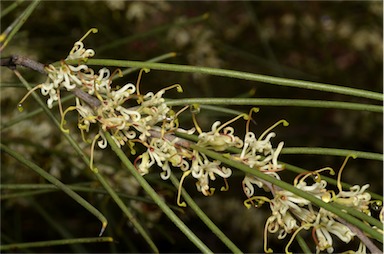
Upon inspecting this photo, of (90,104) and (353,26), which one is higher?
(90,104)

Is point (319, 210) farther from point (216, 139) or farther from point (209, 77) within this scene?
point (209, 77)

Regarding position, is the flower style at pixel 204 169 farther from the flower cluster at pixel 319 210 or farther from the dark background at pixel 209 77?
the dark background at pixel 209 77

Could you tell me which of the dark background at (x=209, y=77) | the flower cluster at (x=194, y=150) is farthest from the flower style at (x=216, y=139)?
the dark background at (x=209, y=77)

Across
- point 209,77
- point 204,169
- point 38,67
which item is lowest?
point 209,77

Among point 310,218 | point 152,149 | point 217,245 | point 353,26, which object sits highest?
point 152,149

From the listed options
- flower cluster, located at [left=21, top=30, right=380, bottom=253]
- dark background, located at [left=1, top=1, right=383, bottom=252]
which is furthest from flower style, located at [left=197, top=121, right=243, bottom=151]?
dark background, located at [left=1, top=1, right=383, bottom=252]

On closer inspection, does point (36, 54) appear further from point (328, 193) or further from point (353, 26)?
point (353, 26)

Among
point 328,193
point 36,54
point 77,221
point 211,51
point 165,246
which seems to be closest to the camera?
point 328,193

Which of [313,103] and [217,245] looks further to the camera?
[217,245]

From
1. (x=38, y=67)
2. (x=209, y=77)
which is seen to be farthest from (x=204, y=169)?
(x=209, y=77)

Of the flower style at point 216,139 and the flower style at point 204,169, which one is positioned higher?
the flower style at point 216,139

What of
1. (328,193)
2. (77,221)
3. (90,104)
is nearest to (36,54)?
(77,221)
